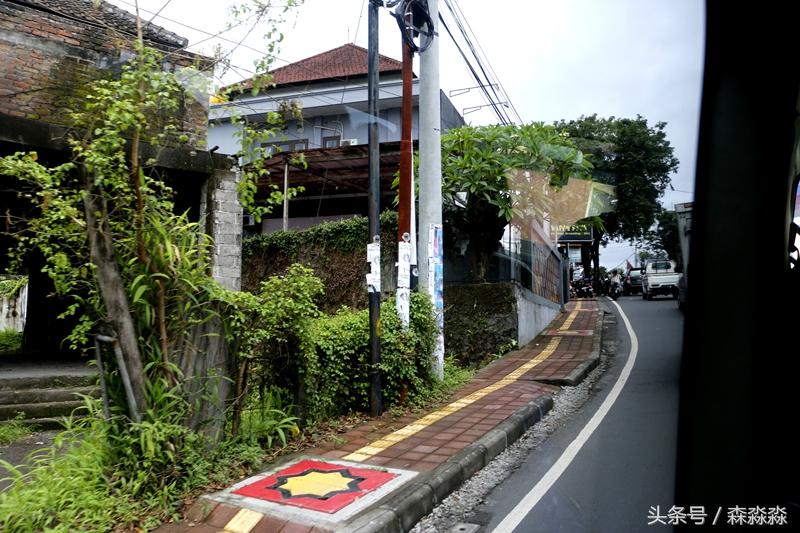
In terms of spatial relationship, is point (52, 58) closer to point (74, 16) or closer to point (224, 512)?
point (74, 16)

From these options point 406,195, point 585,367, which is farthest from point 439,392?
point 585,367

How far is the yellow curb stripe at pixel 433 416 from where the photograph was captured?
205 inches

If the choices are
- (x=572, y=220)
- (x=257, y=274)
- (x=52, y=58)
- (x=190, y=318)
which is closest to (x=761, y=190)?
(x=190, y=318)

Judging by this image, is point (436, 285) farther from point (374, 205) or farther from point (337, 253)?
point (337, 253)

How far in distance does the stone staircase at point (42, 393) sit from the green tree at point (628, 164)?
20.2 feet

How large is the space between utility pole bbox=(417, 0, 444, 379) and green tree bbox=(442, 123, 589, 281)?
9.55 ft

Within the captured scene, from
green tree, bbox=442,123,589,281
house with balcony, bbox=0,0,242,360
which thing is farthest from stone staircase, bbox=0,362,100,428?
green tree, bbox=442,123,589,281

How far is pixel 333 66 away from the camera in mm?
21344

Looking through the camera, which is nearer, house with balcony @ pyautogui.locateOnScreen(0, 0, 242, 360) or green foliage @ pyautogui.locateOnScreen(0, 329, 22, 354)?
house with balcony @ pyautogui.locateOnScreen(0, 0, 242, 360)

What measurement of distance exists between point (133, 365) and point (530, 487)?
311 cm

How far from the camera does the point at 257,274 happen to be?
1620cm

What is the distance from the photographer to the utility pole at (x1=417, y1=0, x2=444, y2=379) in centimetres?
797

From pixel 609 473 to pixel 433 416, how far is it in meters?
2.32

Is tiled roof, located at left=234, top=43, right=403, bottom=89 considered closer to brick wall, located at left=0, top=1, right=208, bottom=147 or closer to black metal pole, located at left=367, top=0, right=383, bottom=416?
brick wall, located at left=0, top=1, right=208, bottom=147
